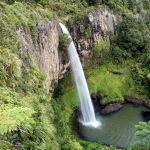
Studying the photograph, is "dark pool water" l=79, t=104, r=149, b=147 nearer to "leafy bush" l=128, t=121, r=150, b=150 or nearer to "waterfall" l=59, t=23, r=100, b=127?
"waterfall" l=59, t=23, r=100, b=127

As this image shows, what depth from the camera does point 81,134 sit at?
21562 millimetres

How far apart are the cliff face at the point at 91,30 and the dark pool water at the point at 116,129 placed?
27.3 ft

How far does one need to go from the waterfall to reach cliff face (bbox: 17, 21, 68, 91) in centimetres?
159

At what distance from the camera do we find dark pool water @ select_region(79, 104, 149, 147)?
20.9 meters

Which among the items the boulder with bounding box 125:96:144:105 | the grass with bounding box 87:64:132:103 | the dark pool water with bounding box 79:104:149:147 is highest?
the grass with bounding box 87:64:132:103

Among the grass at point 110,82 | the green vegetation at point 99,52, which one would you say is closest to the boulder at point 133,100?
the green vegetation at point 99,52

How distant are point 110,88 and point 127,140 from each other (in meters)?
8.10

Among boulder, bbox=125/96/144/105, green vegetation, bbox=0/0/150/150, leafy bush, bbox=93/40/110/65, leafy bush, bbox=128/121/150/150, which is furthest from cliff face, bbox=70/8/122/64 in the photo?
leafy bush, bbox=128/121/150/150

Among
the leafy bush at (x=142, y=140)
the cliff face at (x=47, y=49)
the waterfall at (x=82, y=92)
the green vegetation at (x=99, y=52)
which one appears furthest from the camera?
the waterfall at (x=82, y=92)

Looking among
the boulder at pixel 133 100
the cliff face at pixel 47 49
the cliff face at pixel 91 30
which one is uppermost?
the cliff face at pixel 91 30

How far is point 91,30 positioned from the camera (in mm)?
28203

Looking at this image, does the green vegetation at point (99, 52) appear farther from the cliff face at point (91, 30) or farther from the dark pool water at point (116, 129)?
the dark pool water at point (116, 129)

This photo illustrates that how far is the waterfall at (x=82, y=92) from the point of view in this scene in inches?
926

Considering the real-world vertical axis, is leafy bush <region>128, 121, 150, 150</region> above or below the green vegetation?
below
